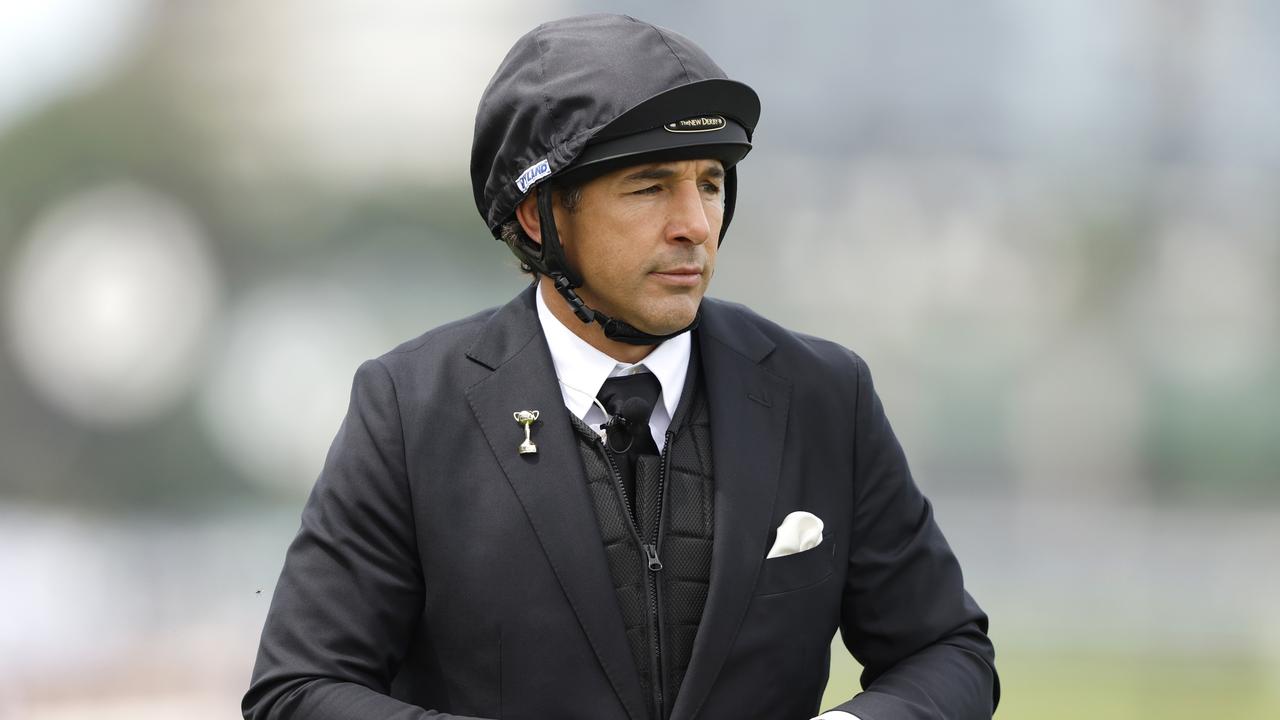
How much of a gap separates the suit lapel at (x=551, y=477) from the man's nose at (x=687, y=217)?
0.82ft

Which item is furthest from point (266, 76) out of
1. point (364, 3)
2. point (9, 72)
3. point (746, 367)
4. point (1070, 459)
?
point (746, 367)

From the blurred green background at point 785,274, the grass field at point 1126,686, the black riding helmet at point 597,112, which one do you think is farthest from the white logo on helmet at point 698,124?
the blurred green background at point 785,274

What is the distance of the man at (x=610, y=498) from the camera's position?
1.81m

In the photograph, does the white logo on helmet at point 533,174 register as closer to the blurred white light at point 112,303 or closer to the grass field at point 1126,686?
the grass field at point 1126,686

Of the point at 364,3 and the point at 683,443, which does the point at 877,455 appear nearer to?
the point at 683,443

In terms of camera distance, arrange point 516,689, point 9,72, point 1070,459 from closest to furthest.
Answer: point 516,689 < point 9,72 < point 1070,459

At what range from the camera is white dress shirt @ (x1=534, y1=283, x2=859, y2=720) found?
1944 millimetres

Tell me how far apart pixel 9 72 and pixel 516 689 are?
5.19 m

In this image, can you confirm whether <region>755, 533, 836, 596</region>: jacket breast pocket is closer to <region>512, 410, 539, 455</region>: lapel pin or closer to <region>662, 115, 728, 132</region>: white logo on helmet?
<region>512, 410, 539, 455</region>: lapel pin

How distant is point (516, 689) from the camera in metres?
1.81

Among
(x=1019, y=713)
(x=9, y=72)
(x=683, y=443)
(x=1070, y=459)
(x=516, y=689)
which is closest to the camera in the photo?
(x=516, y=689)

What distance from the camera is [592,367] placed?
1961 millimetres

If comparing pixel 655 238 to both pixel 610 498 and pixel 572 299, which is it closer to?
pixel 572 299

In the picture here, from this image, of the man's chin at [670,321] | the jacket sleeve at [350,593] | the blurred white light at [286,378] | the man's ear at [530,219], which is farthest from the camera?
the blurred white light at [286,378]
